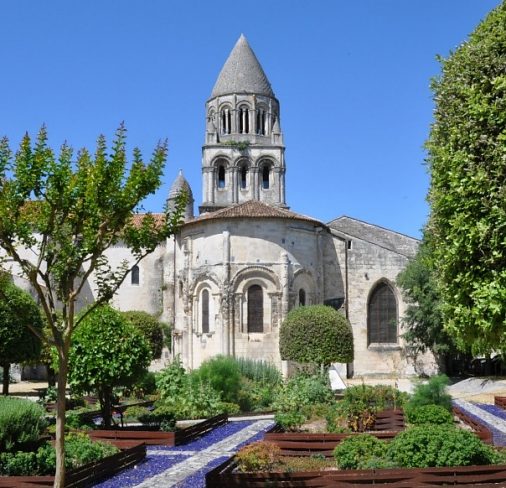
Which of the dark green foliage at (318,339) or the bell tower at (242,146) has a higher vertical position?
the bell tower at (242,146)

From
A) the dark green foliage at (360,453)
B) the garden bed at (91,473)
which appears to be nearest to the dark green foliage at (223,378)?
the garden bed at (91,473)

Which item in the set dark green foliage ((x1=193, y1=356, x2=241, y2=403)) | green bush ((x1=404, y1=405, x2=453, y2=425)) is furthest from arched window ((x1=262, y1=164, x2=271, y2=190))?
green bush ((x1=404, y1=405, x2=453, y2=425))

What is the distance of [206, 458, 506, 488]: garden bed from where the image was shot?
9602 millimetres

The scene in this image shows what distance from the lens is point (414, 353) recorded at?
3838cm

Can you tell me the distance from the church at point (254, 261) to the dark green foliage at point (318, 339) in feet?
12.2

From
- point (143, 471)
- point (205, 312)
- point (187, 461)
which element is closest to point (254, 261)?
point (205, 312)

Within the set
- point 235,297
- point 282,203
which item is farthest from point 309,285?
point 282,203

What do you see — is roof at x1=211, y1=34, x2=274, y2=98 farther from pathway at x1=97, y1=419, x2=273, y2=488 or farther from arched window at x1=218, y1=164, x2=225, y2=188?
pathway at x1=97, y1=419, x2=273, y2=488

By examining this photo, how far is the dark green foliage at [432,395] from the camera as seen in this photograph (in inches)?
688

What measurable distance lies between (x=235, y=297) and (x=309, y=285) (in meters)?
4.29

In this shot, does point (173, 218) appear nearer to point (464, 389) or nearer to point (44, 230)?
point (44, 230)

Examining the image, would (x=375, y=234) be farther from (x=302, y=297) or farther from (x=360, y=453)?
(x=360, y=453)

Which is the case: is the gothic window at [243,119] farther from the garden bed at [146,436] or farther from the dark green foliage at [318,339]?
the garden bed at [146,436]

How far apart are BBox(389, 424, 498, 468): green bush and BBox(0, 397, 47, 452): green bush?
6184 millimetres
